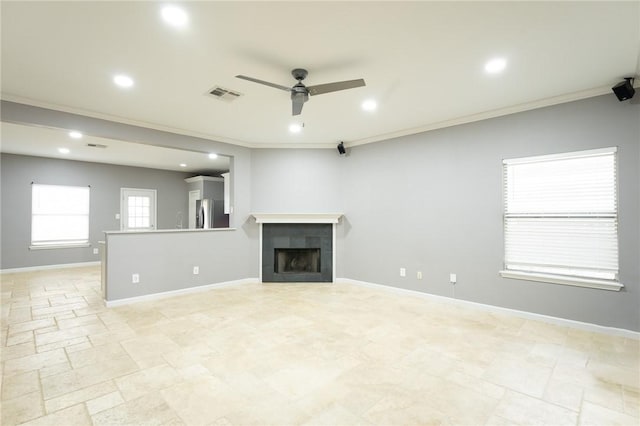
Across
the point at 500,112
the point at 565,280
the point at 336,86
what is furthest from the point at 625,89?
the point at 336,86

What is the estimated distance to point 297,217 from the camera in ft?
18.0

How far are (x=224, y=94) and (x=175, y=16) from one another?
1340 millimetres

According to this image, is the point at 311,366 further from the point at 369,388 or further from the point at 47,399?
the point at 47,399

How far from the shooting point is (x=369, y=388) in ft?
7.22

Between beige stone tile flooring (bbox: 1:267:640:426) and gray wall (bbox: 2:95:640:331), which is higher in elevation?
gray wall (bbox: 2:95:640:331)

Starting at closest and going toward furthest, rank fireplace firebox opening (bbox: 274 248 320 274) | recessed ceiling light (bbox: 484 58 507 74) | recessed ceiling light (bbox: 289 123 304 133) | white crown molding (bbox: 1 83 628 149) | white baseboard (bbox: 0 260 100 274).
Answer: recessed ceiling light (bbox: 484 58 507 74) < white crown molding (bbox: 1 83 628 149) < recessed ceiling light (bbox: 289 123 304 133) < fireplace firebox opening (bbox: 274 248 320 274) < white baseboard (bbox: 0 260 100 274)

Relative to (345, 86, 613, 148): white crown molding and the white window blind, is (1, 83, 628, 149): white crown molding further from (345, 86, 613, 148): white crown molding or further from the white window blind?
the white window blind

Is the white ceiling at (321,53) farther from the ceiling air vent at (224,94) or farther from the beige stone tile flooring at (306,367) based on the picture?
the beige stone tile flooring at (306,367)

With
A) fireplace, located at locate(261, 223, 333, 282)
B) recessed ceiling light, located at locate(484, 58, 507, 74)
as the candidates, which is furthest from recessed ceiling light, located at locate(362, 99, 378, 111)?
fireplace, located at locate(261, 223, 333, 282)

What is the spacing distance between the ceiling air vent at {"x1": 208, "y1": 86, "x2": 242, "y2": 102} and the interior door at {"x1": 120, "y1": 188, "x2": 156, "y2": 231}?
6.01 metres

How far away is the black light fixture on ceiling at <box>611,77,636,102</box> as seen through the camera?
9.86 ft

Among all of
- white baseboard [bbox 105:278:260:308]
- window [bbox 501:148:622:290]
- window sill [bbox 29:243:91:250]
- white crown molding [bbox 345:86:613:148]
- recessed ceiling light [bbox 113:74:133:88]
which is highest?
recessed ceiling light [bbox 113:74:133:88]

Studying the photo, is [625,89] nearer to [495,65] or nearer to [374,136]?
[495,65]

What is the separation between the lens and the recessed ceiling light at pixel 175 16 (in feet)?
6.68
